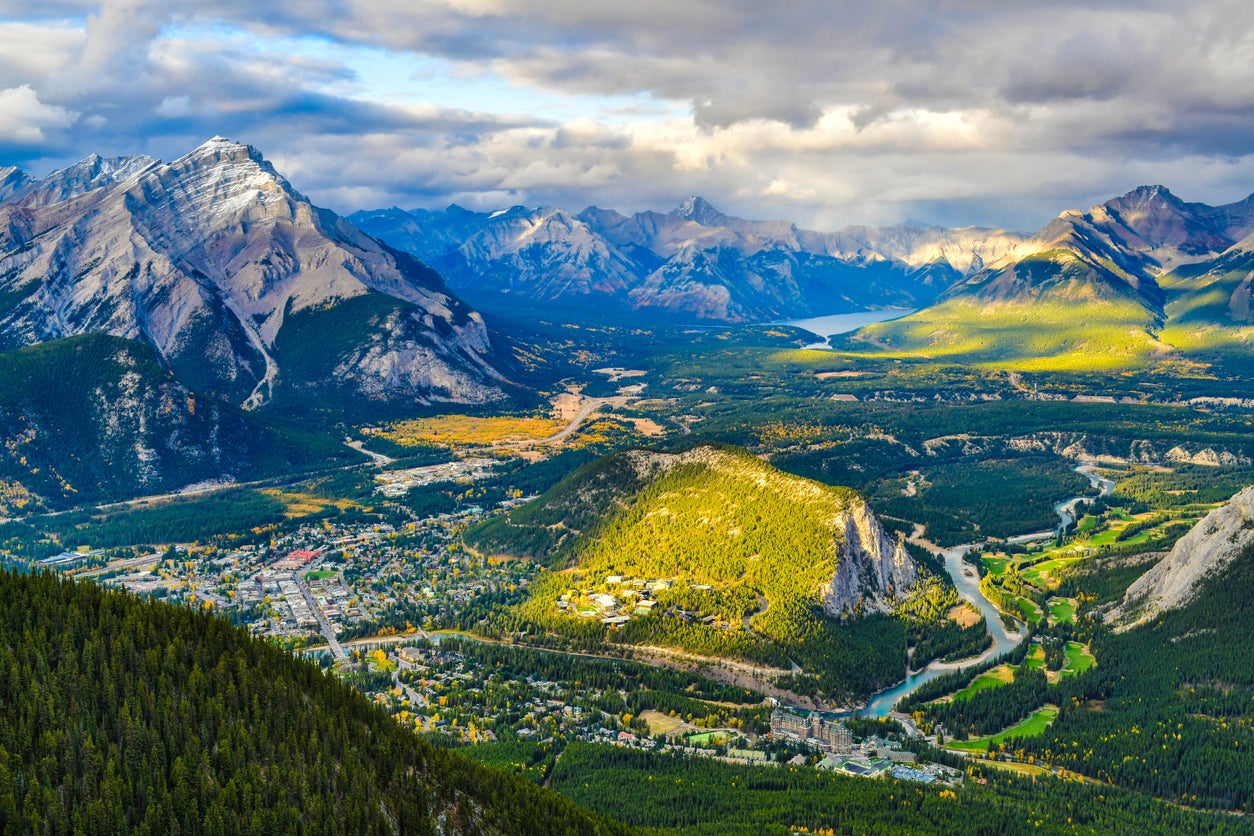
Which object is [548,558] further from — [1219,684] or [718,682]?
[1219,684]

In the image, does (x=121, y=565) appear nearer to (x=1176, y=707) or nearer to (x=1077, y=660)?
(x=1077, y=660)

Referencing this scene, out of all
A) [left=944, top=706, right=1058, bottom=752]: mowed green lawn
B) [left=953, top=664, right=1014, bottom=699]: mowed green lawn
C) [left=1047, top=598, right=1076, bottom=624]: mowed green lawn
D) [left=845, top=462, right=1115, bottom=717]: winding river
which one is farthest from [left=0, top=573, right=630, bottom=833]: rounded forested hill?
[left=1047, top=598, right=1076, bottom=624]: mowed green lawn

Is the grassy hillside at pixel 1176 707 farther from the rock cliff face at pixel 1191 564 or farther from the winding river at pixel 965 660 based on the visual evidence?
the winding river at pixel 965 660

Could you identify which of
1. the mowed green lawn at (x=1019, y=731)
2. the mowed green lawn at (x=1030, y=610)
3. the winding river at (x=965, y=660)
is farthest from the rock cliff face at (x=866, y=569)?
the mowed green lawn at (x=1019, y=731)

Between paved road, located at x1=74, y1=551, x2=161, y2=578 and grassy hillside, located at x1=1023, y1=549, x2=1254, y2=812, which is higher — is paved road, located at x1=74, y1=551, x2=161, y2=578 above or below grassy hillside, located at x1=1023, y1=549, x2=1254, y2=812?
above

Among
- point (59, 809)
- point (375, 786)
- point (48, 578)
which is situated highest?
point (48, 578)

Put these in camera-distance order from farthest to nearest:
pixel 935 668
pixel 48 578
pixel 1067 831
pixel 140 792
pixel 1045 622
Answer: pixel 1045 622
pixel 935 668
pixel 1067 831
pixel 48 578
pixel 140 792

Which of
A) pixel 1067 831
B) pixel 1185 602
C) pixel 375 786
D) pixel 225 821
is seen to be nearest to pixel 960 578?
pixel 1185 602

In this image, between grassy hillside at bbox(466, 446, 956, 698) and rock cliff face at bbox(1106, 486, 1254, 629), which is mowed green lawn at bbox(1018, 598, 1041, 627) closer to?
rock cliff face at bbox(1106, 486, 1254, 629)
